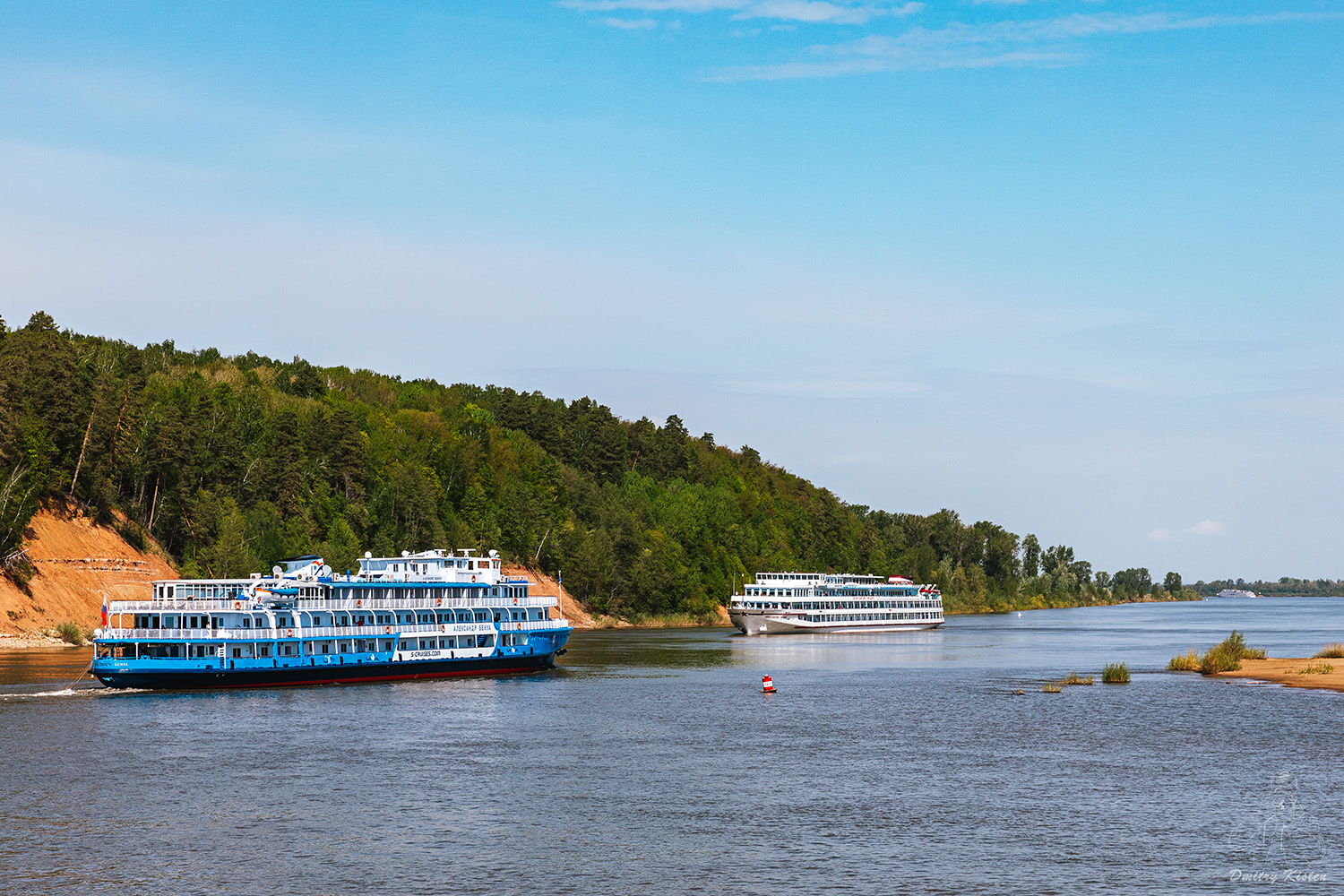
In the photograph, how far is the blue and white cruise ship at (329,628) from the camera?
10056 cm

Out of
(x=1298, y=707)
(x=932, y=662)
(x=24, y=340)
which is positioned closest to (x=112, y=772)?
(x=1298, y=707)

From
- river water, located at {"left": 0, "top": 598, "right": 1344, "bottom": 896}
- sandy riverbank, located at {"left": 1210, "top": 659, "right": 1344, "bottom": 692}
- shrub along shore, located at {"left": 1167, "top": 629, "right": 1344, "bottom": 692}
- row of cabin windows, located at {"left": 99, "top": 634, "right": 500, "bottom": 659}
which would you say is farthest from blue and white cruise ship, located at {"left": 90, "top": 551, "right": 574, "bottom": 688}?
sandy riverbank, located at {"left": 1210, "top": 659, "right": 1344, "bottom": 692}

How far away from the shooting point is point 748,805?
5534 centimetres

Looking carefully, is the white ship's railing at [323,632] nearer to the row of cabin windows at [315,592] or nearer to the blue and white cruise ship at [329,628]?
the blue and white cruise ship at [329,628]

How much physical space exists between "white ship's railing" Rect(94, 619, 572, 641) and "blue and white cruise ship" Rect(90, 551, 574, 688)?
3.7 inches

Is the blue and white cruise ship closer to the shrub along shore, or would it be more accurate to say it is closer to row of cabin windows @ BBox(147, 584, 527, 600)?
row of cabin windows @ BBox(147, 584, 527, 600)

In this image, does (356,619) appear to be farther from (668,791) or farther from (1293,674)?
(1293,674)

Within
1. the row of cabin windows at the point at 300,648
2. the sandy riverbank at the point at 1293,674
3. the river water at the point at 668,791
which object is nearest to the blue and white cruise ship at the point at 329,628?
the row of cabin windows at the point at 300,648

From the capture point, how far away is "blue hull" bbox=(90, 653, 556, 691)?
9912 cm

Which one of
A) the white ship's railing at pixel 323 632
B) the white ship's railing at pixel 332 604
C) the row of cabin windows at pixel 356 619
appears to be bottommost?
the white ship's railing at pixel 323 632

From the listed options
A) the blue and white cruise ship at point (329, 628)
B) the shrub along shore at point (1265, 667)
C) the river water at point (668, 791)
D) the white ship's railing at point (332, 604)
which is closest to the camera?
the river water at point (668, 791)

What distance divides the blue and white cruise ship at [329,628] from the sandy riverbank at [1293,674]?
65698 mm

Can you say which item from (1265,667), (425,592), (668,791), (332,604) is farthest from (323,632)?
(1265,667)

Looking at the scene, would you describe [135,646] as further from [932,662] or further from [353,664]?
[932,662]
